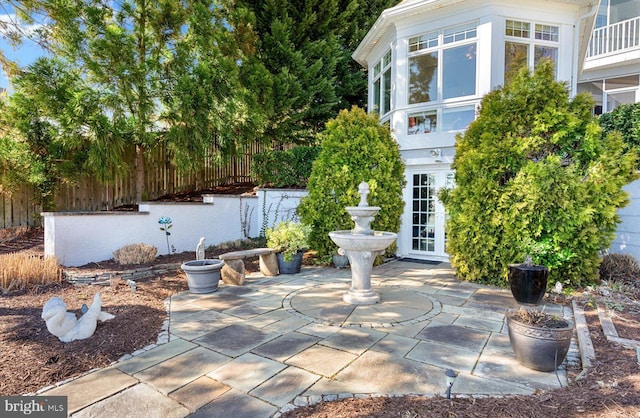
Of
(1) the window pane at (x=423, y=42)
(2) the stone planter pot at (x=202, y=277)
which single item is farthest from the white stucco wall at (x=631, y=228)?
(2) the stone planter pot at (x=202, y=277)

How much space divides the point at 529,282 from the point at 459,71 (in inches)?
201

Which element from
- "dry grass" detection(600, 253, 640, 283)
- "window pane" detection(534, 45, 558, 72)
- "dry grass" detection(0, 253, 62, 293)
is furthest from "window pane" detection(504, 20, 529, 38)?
"dry grass" detection(0, 253, 62, 293)

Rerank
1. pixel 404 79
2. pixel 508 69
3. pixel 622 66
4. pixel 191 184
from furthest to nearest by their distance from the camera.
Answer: pixel 622 66 < pixel 191 184 < pixel 404 79 < pixel 508 69

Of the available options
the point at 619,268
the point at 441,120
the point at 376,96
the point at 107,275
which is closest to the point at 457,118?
the point at 441,120

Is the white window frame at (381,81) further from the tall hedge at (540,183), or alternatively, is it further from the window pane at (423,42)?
the tall hedge at (540,183)

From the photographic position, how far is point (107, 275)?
218 inches

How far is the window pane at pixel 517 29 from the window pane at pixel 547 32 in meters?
0.30

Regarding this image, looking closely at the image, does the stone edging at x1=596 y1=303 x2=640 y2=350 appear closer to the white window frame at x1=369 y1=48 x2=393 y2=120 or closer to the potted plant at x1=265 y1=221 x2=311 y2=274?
the potted plant at x1=265 y1=221 x2=311 y2=274

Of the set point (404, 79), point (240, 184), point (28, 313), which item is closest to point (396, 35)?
point (404, 79)

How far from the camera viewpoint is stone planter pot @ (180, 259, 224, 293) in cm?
516

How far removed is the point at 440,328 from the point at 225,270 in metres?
3.60

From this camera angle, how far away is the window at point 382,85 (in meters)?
9.22

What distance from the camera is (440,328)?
12.7ft

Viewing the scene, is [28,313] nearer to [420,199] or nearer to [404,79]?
[420,199]
